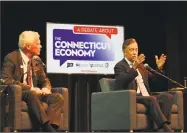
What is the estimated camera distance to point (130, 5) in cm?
947

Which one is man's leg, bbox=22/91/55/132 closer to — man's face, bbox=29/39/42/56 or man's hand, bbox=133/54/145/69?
man's face, bbox=29/39/42/56

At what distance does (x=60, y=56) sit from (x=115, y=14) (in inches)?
52.4

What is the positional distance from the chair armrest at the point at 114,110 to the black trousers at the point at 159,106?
0.17 m

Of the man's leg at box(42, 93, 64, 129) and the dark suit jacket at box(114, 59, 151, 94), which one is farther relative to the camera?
the dark suit jacket at box(114, 59, 151, 94)

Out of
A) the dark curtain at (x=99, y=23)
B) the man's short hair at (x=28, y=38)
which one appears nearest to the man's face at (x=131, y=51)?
the man's short hair at (x=28, y=38)

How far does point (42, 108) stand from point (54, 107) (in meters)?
0.18

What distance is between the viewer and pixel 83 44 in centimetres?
894

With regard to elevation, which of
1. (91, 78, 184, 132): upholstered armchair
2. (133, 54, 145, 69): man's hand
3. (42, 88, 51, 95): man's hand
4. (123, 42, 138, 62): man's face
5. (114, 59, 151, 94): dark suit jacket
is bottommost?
(91, 78, 184, 132): upholstered armchair

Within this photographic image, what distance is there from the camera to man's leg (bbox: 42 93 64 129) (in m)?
5.74

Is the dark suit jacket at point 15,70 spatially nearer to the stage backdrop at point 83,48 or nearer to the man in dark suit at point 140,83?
the man in dark suit at point 140,83

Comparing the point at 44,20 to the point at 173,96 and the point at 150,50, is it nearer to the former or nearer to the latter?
the point at 150,50

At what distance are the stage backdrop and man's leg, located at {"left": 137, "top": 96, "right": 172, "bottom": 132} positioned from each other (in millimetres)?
2851

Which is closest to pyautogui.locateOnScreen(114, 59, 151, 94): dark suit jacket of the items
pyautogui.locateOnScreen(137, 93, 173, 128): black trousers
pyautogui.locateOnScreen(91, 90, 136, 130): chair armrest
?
pyautogui.locateOnScreen(91, 90, 136, 130): chair armrest

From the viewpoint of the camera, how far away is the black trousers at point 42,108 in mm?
5637
